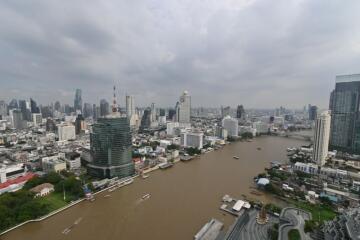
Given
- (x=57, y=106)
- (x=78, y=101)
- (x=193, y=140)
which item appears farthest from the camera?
(x=57, y=106)

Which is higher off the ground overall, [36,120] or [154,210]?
[36,120]

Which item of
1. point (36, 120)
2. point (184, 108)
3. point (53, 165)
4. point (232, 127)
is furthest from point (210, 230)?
point (36, 120)

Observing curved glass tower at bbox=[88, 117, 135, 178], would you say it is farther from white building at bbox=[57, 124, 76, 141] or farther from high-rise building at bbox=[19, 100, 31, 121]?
high-rise building at bbox=[19, 100, 31, 121]

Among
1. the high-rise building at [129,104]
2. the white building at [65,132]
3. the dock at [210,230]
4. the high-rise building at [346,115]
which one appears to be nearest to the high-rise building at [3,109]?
the high-rise building at [129,104]

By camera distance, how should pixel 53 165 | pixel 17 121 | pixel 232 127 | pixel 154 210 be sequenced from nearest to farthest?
pixel 154 210 < pixel 53 165 < pixel 232 127 < pixel 17 121

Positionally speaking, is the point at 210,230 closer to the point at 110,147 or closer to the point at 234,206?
the point at 234,206

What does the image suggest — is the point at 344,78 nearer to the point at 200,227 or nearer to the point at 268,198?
the point at 268,198

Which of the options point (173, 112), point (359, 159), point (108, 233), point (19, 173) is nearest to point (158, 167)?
point (108, 233)
